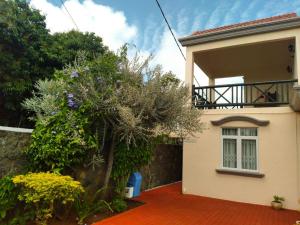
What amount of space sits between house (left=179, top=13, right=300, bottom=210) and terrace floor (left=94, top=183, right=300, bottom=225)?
2.11 ft

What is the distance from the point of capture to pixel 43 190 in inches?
200

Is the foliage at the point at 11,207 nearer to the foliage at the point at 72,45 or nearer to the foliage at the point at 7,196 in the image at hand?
the foliage at the point at 7,196

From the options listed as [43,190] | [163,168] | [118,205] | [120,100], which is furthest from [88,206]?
[163,168]

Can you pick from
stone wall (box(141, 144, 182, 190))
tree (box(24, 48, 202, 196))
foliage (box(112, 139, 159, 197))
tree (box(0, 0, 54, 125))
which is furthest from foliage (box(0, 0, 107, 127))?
stone wall (box(141, 144, 182, 190))

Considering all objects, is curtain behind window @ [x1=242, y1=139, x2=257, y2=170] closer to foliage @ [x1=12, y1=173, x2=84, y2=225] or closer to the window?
the window

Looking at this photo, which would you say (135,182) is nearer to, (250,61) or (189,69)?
(189,69)

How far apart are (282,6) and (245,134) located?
669cm

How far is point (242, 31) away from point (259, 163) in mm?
4905

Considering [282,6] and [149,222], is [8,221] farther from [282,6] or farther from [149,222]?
[282,6]

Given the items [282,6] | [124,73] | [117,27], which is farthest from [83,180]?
[282,6]

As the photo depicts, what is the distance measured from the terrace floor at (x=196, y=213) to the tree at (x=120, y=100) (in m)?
1.55

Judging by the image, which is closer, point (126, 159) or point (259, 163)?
point (126, 159)

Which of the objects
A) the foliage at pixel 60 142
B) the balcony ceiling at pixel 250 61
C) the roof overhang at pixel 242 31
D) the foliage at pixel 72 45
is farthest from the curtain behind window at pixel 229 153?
the foliage at pixel 72 45

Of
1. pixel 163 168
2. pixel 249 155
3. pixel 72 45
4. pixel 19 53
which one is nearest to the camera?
pixel 249 155
